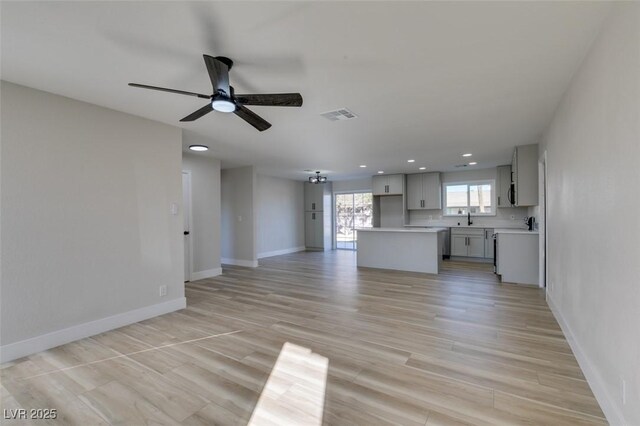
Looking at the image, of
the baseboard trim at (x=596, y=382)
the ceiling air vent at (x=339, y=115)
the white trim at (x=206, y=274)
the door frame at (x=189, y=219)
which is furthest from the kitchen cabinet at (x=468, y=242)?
the door frame at (x=189, y=219)

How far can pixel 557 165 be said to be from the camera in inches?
126

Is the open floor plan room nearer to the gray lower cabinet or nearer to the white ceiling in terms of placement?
the white ceiling

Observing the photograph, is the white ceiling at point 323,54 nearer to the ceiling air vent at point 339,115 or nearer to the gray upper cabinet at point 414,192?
the ceiling air vent at point 339,115

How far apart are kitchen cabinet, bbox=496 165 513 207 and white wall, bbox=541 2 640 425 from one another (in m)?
5.02

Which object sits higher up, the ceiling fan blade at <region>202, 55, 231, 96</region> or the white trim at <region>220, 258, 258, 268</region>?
the ceiling fan blade at <region>202, 55, 231, 96</region>

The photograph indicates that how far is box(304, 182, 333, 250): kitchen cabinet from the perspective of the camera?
10.0 meters

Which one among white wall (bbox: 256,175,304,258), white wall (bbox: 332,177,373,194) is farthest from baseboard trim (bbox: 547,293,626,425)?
white wall (bbox: 332,177,373,194)

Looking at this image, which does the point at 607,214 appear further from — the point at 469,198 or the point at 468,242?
the point at 469,198

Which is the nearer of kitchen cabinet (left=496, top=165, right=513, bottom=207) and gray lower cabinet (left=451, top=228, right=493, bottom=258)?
kitchen cabinet (left=496, top=165, right=513, bottom=207)

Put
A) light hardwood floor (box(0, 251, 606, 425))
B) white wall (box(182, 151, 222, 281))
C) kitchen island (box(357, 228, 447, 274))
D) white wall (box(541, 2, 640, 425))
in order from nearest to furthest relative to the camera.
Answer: white wall (box(541, 2, 640, 425)) < light hardwood floor (box(0, 251, 606, 425)) < white wall (box(182, 151, 222, 281)) < kitchen island (box(357, 228, 447, 274))

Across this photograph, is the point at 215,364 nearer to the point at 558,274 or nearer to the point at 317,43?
the point at 317,43

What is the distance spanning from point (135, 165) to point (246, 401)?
3.02 meters

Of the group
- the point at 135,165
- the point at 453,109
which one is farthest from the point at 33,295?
the point at 453,109

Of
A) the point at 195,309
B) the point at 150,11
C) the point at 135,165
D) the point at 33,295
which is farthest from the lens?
the point at 195,309
